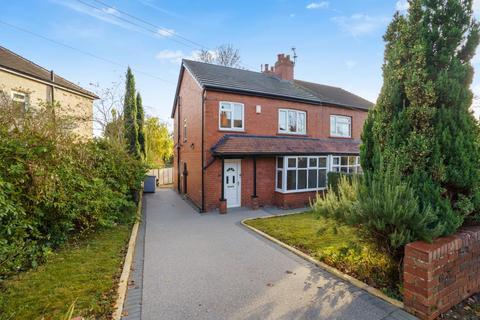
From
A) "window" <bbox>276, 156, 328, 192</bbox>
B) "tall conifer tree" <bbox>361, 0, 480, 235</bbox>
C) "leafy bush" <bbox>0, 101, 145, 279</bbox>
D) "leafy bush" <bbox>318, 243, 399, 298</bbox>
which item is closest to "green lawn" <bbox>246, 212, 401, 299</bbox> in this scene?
"leafy bush" <bbox>318, 243, 399, 298</bbox>

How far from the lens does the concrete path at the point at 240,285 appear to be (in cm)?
334

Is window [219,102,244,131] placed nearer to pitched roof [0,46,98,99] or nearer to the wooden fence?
pitched roof [0,46,98,99]

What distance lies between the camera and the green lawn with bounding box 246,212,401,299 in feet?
13.1

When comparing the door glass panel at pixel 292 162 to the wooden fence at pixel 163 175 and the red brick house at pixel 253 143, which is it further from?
the wooden fence at pixel 163 175

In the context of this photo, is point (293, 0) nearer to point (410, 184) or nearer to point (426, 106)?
point (426, 106)

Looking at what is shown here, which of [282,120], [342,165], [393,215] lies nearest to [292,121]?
[282,120]

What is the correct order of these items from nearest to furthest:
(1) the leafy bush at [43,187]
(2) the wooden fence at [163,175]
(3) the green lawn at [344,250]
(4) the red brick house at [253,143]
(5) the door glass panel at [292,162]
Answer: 1. (1) the leafy bush at [43,187]
2. (3) the green lawn at [344,250]
3. (4) the red brick house at [253,143]
4. (5) the door glass panel at [292,162]
5. (2) the wooden fence at [163,175]

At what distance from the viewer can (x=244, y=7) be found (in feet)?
32.7

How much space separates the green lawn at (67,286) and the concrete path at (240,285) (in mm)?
626

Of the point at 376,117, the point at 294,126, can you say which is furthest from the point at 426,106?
the point at 294,126

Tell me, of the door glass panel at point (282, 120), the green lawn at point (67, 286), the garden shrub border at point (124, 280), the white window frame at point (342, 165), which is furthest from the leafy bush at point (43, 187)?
the white window frame at point (342, 165)

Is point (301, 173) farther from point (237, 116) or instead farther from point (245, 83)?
Result: point (245, 83)

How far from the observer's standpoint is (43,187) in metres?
4.86

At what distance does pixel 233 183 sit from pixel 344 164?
7.03 meters
